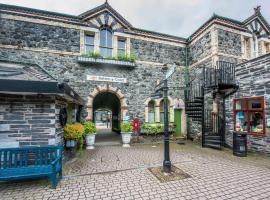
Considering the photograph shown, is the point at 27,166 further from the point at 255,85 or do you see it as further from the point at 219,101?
the point at 219,101

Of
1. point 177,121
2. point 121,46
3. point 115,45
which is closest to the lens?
point 115,45

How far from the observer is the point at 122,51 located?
9.95 m

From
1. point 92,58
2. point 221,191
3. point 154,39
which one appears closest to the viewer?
point 221,191

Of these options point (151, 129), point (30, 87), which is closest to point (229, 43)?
point (151, 129)

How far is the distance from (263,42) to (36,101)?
13.9m

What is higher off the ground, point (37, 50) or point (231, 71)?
point (37, 50)

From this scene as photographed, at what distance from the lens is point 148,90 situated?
10109mm

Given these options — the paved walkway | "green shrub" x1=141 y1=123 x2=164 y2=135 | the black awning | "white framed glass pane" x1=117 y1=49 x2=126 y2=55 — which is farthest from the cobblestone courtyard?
"white framed glass pane" x1=117 y1=49 x2=126 y2=55

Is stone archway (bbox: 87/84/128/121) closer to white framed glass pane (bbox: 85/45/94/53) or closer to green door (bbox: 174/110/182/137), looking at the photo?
white framed glass pane (bbox: 85/45/94/53)

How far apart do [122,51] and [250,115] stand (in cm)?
781

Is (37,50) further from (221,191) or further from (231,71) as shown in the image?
(231,71)

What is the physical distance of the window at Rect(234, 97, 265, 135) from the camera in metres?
6.81

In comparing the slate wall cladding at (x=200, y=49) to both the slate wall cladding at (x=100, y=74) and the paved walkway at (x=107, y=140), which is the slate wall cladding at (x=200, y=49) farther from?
the paved walkway at (x=107, y=140)

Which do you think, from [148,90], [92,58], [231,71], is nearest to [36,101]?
[92,58]
